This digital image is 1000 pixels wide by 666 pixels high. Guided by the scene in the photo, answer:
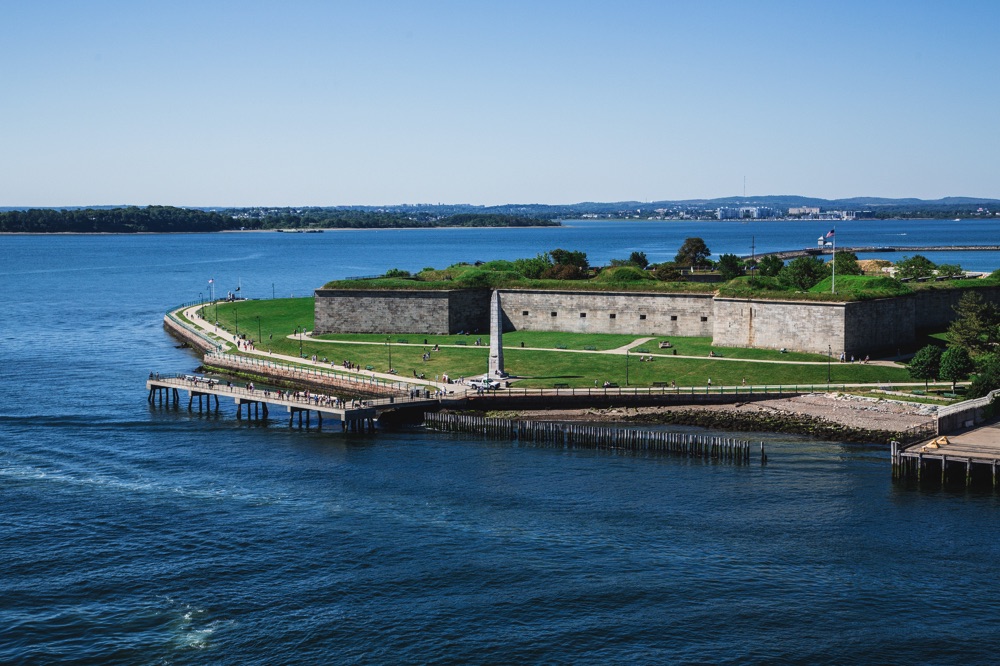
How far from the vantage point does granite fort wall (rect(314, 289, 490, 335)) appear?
85.8 metres

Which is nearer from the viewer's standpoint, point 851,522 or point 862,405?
point 851,522

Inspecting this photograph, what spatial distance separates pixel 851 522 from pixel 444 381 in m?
30.4

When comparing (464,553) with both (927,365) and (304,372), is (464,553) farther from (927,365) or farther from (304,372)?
(927,365)

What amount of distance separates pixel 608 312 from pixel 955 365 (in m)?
28.2

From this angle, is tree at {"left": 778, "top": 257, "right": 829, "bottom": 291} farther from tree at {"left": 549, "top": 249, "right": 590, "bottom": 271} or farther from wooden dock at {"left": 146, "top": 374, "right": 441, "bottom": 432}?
wooden dock at {"left": 146, "top": 374, "right": 441, "bottom": 432}

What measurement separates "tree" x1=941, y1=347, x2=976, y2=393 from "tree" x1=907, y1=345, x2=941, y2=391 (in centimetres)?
40

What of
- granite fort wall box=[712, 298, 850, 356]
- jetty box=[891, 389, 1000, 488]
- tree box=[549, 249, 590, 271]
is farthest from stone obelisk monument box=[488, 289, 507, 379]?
tree box=[549, 249, 590, 271]

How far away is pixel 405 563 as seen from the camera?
128ft

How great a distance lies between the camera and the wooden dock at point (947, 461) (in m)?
48.8

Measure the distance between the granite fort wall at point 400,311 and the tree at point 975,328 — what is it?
114 feet

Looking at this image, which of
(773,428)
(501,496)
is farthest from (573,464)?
(773,428)

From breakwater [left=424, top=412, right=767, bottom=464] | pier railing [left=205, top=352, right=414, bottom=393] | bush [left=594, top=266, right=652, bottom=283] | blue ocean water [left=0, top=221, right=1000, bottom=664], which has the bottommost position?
blue ocean water [left=0, top=221, right=1000, bottom=664]

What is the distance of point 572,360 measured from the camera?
73.9 m

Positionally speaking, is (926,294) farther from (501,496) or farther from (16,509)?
(16,509)
